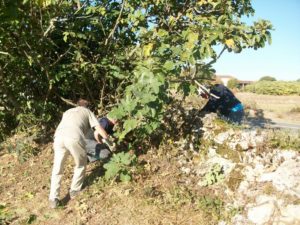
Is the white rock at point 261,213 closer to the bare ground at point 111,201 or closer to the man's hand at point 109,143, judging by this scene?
the bare ground at point 111,201

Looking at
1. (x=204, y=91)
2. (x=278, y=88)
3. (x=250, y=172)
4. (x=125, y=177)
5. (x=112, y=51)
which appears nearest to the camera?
(x=250, y=172)

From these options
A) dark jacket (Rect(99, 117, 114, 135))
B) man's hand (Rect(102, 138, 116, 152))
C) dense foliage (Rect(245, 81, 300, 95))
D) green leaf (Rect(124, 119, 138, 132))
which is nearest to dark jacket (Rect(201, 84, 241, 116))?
dark jacket (Rect(99, 117, 114, 135))

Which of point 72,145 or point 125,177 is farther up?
point 72,145

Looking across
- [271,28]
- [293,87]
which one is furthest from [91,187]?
[293,87]

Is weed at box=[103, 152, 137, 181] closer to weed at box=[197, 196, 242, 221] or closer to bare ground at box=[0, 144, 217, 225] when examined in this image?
bare ground at box=[0, 144, 217, 225]

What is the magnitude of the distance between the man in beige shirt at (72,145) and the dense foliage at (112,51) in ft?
1.97

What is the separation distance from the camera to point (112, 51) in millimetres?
8570

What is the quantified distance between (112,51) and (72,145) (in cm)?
325

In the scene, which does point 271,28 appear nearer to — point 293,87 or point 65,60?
point 65,60

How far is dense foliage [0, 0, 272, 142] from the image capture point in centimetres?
616

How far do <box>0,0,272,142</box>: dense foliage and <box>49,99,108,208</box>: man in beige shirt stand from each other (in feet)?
1.97

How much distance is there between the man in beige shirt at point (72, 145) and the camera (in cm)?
611

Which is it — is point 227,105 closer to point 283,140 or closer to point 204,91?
point 204,91

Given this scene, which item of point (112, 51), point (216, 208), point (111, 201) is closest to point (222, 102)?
point (112, 51)
